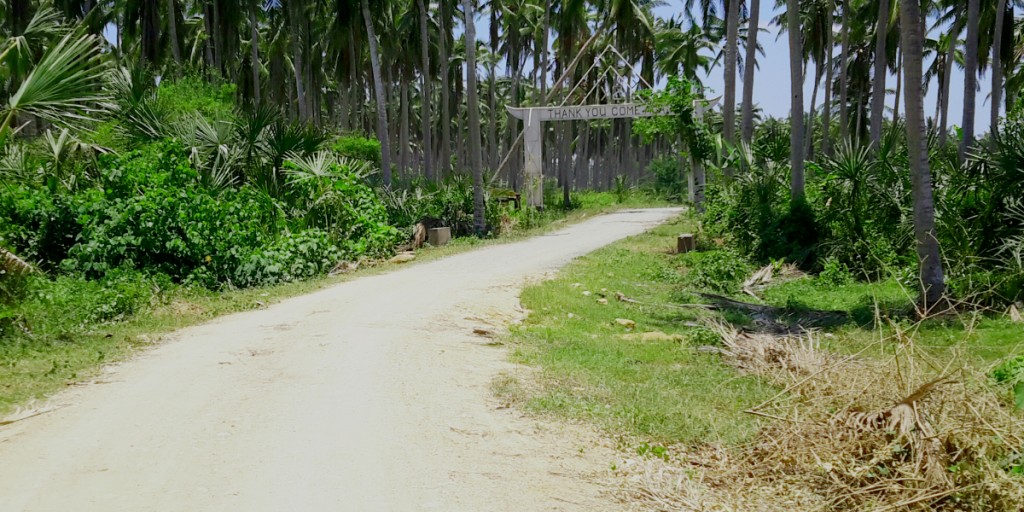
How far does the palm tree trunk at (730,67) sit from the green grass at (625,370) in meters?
10.3

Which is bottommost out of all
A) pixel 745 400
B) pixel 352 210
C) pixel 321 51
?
pixel 745 400

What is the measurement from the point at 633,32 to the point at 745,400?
37.6 metres

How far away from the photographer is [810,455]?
6.31 m

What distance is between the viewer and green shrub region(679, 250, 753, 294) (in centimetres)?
1630

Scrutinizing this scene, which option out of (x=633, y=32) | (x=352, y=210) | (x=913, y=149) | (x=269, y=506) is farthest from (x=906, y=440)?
(x=633, y=32)

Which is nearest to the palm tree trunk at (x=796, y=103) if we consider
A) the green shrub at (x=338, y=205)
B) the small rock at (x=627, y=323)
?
the small rock at (x=627, y=323)

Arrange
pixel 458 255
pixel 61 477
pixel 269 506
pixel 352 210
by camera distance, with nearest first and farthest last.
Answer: pixel 269 506, pixel 61 477, pixel 352 210, pixel 458 255

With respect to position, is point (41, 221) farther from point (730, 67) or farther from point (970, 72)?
point (970, 72)

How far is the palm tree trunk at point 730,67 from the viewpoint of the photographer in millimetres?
24234

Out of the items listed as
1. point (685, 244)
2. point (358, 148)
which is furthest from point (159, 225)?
point (358, 148)

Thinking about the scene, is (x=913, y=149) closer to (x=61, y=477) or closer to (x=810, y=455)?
(x=810, y=455)

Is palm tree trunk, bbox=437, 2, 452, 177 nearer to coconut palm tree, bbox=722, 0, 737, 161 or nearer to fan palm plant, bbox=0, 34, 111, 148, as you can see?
coconut palm tree, bbox=722, 0, 737, 161

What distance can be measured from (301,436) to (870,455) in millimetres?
4199

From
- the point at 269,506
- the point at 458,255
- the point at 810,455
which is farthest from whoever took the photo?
the point at 458,255
